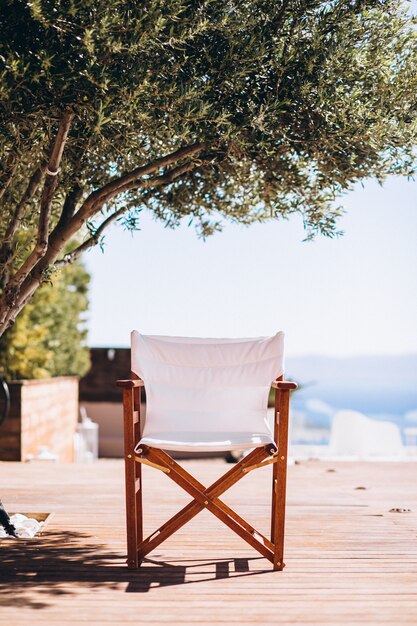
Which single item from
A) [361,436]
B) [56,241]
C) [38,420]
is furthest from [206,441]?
[361,436]

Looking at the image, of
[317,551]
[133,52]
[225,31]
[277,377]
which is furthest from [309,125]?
[317,551]

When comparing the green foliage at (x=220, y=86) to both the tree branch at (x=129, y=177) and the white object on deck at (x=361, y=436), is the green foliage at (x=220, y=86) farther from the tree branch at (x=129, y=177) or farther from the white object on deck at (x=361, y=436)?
the white object on deck at (x=361, y=436)

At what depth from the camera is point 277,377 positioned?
3223 millimetres

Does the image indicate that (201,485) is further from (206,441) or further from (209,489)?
(206,441)

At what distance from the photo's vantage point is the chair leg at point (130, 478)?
3000 millimetres

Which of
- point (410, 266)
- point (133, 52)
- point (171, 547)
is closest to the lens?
point (133, 52)

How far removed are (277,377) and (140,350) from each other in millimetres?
633

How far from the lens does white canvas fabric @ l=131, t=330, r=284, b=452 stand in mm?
3299

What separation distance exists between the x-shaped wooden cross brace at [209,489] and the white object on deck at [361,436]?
6.53 metres

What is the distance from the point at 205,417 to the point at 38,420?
4715 millimetres

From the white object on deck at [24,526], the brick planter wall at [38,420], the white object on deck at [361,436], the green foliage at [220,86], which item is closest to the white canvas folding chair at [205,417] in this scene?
the white object on deck at [24,526]

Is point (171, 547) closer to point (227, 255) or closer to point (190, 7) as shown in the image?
point (190, 7)

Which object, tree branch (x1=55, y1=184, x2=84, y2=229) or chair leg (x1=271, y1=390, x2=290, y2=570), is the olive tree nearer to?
tree branch (x1=55, y1=184, x2=84, y2=229)

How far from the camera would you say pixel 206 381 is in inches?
134
